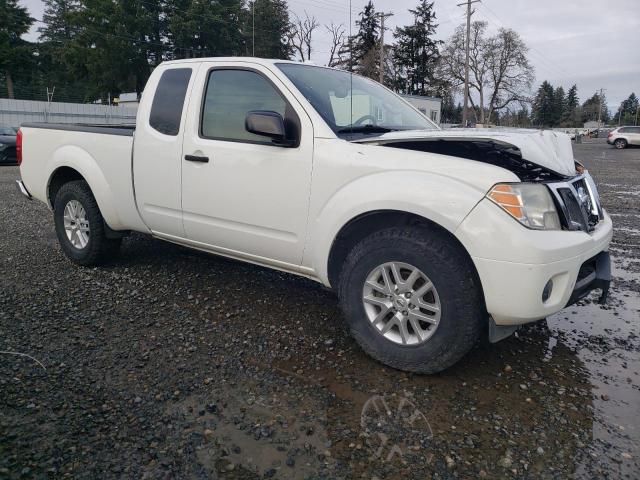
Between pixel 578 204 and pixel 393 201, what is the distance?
1.11 meters

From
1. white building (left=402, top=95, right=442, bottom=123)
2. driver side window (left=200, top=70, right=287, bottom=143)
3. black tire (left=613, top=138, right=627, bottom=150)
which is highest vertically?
white building (left=402, top=95, right=442, bottom=123)

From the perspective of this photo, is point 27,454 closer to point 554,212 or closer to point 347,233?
point 347,233

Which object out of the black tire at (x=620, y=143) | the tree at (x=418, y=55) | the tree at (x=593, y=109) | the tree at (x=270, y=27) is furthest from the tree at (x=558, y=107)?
the tree at (x=270, y=27)

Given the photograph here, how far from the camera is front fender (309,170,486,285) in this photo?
107 inches

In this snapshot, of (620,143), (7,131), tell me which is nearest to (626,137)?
(620,143)

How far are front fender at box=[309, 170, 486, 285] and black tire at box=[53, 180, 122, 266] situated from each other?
Result: 2490 mm

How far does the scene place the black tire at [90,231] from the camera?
4762 mm

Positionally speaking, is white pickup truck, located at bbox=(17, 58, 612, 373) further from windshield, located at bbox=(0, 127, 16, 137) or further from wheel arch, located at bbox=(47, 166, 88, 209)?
windshield, located at bbox=(0, 127, 16, 137)

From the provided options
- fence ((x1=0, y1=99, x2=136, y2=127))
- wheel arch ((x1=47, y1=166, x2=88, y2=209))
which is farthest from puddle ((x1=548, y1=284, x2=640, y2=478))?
fence ((x1=0, y1=99, x2=136, y2=127))

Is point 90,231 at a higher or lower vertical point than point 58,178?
lower

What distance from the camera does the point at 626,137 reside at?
3738cm

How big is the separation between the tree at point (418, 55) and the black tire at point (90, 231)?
65.2m

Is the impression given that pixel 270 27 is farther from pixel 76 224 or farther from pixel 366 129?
pixel 366 129

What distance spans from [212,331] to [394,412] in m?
1.50
